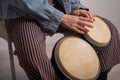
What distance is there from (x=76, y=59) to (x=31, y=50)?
16 cm

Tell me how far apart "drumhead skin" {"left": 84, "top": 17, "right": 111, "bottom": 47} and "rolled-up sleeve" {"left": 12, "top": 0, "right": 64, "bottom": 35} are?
0.15 m

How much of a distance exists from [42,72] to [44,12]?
0.70 ft

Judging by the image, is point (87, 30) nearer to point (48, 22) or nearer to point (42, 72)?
point (48, 22)

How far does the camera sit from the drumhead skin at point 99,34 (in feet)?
3.20

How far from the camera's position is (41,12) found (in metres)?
0.89

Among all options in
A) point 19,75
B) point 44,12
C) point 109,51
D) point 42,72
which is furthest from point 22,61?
point 19,75

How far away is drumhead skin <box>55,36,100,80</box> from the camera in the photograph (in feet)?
2.75

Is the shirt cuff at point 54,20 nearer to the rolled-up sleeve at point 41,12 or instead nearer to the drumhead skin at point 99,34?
the rolled-up sleeve at point 41,12

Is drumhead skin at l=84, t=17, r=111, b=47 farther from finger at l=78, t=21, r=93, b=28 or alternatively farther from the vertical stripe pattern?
the vertical stripe pattern

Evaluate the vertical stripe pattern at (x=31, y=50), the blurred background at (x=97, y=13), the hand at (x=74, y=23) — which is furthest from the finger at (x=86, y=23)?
the blurred background at (x=97, y=13)

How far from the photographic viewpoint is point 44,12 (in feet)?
2.93

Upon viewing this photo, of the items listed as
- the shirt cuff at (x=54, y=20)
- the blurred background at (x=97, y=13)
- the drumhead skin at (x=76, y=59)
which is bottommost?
the blurred background at (x=97, y=13)

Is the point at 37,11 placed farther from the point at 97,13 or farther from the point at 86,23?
the point at 97,13

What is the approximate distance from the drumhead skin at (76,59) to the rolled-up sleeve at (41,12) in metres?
0.07
